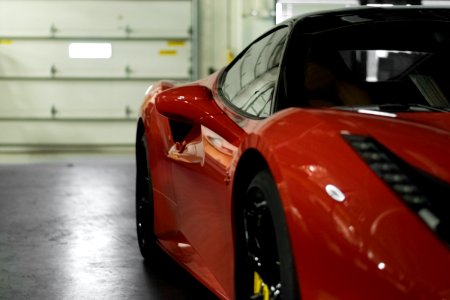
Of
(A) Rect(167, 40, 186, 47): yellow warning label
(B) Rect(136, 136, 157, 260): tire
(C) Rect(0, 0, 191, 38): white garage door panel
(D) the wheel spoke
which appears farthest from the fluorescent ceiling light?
(D) the wheel spoke

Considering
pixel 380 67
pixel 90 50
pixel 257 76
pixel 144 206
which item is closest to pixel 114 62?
pixel 90 50

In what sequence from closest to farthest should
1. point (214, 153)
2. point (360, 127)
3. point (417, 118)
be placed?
point (360, 127) → point (417, 118) → point (214, 153)

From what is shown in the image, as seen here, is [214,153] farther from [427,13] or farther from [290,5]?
[290,5]

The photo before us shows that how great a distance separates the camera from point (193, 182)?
4410 mm

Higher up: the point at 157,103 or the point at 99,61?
the point at 157,103

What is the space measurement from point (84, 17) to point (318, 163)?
13.1 metres

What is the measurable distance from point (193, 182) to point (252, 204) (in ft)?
3.01

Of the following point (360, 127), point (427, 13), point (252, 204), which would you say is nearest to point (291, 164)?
point (360, 127)

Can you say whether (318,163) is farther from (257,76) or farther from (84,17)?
(84,17)

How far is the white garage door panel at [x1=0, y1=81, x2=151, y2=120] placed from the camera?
15.9 metres

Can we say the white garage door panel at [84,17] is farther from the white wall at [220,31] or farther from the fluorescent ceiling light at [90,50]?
the white wall at [220,31]

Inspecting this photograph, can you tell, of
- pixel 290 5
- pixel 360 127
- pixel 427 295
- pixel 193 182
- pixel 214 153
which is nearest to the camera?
pixel 427 295

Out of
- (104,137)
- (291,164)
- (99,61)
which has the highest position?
(291,164)

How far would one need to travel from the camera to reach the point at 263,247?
3.45m
